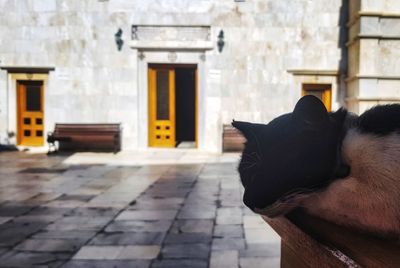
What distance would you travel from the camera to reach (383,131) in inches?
33.4

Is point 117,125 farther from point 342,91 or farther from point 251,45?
point 342,91

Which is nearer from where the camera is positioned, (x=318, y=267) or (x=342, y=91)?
(x=318, y=267)

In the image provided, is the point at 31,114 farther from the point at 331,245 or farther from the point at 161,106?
the point at 331,245

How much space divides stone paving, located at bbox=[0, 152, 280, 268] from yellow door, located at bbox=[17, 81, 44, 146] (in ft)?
13.9

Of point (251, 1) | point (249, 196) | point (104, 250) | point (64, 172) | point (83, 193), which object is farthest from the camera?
point (251, 1)

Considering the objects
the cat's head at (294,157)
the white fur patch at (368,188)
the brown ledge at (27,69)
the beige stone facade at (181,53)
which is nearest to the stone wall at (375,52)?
the beige stone facade at (181,53)

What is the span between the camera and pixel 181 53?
495 inches

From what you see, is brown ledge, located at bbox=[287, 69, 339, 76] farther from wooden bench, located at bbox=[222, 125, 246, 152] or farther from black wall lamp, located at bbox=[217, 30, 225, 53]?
wooden bench, located at bbox=[222, 125, 246, 152]

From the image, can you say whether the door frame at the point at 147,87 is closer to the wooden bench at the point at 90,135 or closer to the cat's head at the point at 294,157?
the wooden bench at the point at 90,135

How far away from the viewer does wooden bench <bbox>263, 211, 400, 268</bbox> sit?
82 centimetres

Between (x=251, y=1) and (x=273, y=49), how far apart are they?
166 centimetres

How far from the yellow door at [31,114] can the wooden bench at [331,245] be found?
43.1 feet

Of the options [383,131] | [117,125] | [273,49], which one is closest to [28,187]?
[117,125]

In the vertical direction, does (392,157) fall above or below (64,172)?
above
